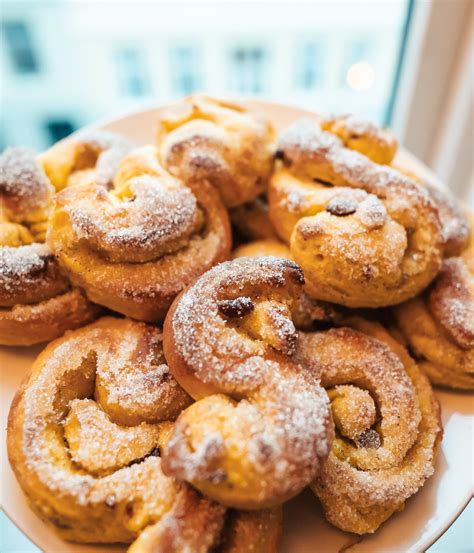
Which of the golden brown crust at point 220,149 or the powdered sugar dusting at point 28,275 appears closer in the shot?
the powdered sugar dusting at point 28,275

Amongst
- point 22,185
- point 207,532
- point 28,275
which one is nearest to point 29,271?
point 28,275

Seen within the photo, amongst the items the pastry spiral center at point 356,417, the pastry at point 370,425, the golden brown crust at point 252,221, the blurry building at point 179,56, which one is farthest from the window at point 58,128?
the pastry spiral center at point 356,417

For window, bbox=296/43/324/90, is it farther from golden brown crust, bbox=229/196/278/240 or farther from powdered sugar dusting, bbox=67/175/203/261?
powdered sugar dusting, bbox=67/175/203/261

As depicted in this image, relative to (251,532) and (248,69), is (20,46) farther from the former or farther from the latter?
(251,532)

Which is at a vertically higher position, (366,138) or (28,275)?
(366,138)

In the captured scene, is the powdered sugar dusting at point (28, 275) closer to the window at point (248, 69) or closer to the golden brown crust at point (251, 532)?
the golden brown crust at point (251, 532)

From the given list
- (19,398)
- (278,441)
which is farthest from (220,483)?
(19,398)
